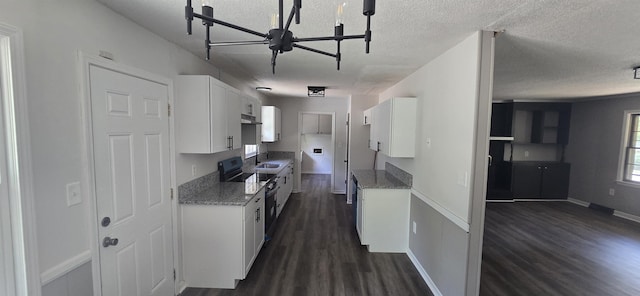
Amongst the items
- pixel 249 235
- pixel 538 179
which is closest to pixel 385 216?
pixel 249 235

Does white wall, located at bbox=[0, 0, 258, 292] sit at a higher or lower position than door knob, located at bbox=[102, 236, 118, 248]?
higher

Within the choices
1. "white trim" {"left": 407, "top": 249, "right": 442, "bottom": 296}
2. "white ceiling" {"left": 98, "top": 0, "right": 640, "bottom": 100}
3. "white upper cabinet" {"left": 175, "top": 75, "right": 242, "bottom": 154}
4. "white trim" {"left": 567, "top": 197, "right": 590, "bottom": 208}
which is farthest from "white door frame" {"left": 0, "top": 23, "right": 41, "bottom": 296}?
"white trim" {"left": 567, "top": 197, "right": 590, "bottom": 208}

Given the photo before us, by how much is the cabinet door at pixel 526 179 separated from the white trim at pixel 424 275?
434 cm

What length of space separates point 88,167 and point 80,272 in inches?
24.8

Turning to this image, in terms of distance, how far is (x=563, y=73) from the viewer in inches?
120

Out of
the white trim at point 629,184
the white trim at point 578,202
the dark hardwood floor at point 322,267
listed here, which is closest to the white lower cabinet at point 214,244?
the dark hardwood floor at point 322,267

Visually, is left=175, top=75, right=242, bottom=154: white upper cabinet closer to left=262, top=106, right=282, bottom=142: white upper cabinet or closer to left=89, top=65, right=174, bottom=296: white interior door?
left=89, top=65, right=174, bottom=296: white interior door

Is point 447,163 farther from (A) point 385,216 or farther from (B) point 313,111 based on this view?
(B) point 313,111

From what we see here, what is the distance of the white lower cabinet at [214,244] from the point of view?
7.88 feet

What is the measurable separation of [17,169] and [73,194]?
0.34m

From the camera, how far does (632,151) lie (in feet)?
15.6

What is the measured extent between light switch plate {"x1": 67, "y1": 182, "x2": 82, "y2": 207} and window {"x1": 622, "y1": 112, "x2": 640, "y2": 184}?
26.9 ft

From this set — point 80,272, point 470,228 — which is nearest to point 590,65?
point 470,228

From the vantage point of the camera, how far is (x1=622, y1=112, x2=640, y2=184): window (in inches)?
185
